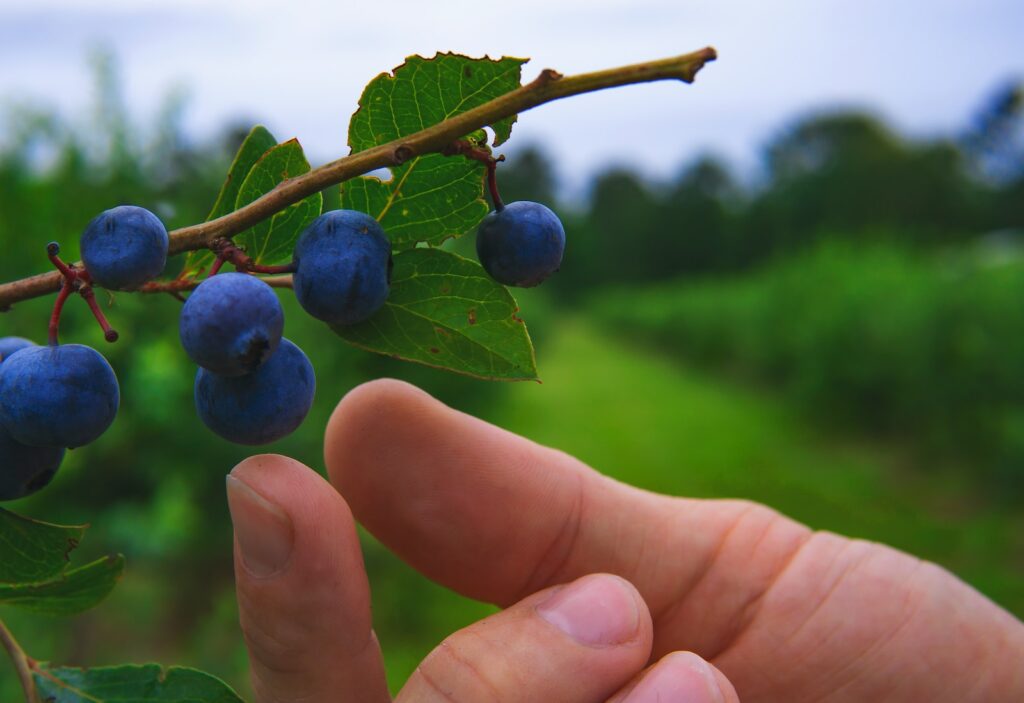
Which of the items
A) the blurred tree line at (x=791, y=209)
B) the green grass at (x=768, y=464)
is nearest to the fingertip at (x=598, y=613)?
the green grass at (x=768, y=464)

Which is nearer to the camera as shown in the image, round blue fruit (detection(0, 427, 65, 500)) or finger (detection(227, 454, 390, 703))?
round blue fruit (detection(0, 427, 65, 500))

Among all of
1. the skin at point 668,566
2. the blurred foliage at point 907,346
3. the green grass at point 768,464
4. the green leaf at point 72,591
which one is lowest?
the green grass at point 768,464

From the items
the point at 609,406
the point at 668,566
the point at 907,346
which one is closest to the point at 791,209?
the point at 609,406

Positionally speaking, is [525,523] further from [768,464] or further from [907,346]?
[907,346]

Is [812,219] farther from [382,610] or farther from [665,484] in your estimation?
[382,610]

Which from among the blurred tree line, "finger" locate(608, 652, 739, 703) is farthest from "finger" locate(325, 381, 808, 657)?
the blurred tree line

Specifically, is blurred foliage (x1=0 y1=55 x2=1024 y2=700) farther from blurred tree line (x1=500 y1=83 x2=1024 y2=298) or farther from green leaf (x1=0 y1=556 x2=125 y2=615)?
blurred tree line (x1=500 y1=83 x2=1024 y2=298)

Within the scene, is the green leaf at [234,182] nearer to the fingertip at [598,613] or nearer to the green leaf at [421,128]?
the green leaf at [421,128]

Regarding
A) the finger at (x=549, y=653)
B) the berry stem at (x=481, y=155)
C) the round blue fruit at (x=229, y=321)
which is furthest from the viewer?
the finger at (x=549, y=653)

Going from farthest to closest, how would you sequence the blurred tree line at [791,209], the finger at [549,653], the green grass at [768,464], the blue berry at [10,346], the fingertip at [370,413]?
1. the blurred tree line at [791,209]
2. the green grass at [768,464]
3. the fingertip at [370,413]
4. the finger at [549,653]
5. the blue berry at [10,346]
